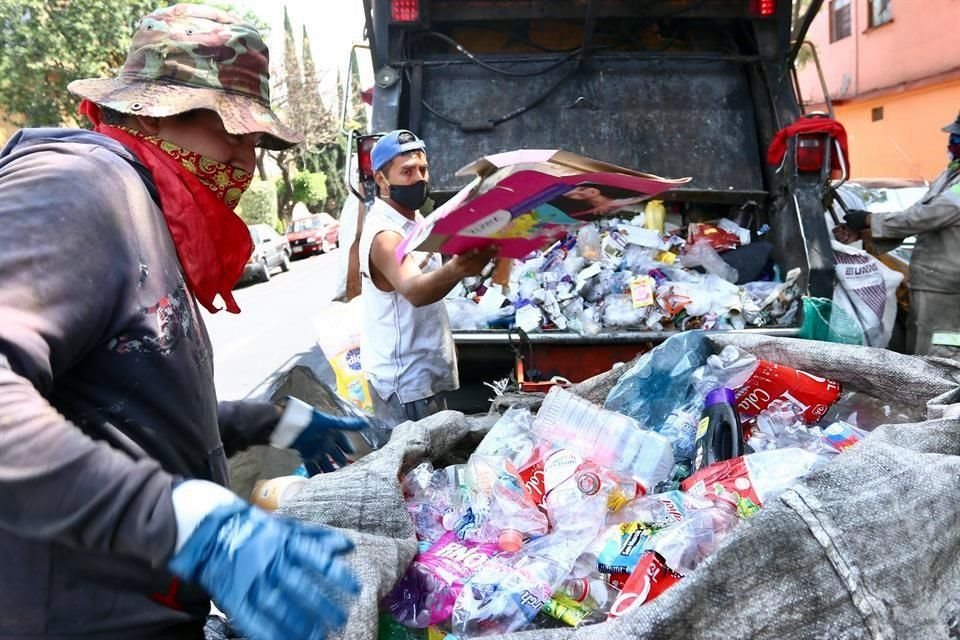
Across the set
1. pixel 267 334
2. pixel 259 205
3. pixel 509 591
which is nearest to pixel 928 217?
pixel 509 591

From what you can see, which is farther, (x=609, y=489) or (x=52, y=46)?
(x=52, y=46)

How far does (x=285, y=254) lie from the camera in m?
19.6

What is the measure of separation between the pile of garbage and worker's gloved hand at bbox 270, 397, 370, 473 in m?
2.09

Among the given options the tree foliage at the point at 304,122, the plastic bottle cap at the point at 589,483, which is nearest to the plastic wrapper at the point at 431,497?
the plastic bottle cap at the point at 589,483

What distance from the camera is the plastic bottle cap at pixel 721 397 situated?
1857 mm

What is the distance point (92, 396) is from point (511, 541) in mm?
Answer: 838

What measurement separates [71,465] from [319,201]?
3492cm

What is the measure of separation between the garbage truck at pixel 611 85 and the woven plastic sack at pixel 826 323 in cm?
67

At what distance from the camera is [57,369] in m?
0.98

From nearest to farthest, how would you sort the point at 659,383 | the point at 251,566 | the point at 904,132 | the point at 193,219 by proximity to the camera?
the point at 251,566, the point at 193,219, the point at 659,383, the point at 904,132

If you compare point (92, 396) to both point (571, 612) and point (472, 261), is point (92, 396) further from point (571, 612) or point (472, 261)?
point (472, 261)

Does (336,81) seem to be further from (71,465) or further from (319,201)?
(71,465)

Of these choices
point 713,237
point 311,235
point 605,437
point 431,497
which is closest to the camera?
point 431,497

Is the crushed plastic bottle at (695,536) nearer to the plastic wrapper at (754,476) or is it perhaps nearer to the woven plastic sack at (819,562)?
the plastic wrapper at (754,476)
